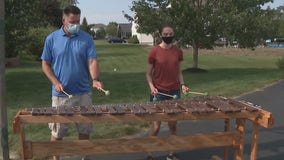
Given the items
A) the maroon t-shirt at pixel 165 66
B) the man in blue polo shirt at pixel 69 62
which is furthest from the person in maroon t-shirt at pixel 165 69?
the man in blue polo shirt at pixel 69 62

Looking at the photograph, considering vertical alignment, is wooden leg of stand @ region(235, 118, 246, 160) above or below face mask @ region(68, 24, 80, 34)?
below

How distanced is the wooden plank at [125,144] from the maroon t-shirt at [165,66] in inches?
40.3

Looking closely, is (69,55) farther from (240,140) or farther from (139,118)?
(240,140)

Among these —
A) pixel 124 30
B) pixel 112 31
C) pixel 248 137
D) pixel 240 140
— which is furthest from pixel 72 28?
pixel 124 30

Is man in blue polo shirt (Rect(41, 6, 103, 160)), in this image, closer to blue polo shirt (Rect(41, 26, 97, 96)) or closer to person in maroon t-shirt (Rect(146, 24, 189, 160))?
blue polo shirt (Rect(41, 26, 97, 96))

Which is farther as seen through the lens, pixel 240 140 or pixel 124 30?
pixel 124 30

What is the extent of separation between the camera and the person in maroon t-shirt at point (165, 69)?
6418 mm

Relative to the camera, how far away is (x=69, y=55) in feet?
18.4

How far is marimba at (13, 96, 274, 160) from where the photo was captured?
200 inches

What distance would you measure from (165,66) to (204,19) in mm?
15322

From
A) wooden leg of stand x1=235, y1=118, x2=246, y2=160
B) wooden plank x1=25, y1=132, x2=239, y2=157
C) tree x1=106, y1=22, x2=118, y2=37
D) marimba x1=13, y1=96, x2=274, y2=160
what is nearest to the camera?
marimba x1=13, y1=96, x2=274, y2=160

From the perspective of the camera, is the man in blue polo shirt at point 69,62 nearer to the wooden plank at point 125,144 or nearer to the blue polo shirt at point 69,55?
the blue polo shirt at point 69,55

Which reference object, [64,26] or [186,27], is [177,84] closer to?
[64,26]

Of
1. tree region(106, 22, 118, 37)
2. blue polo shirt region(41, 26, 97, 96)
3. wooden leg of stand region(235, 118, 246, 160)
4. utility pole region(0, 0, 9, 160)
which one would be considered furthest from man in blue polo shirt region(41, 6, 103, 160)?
tree region(106, 22, 118, 37)
